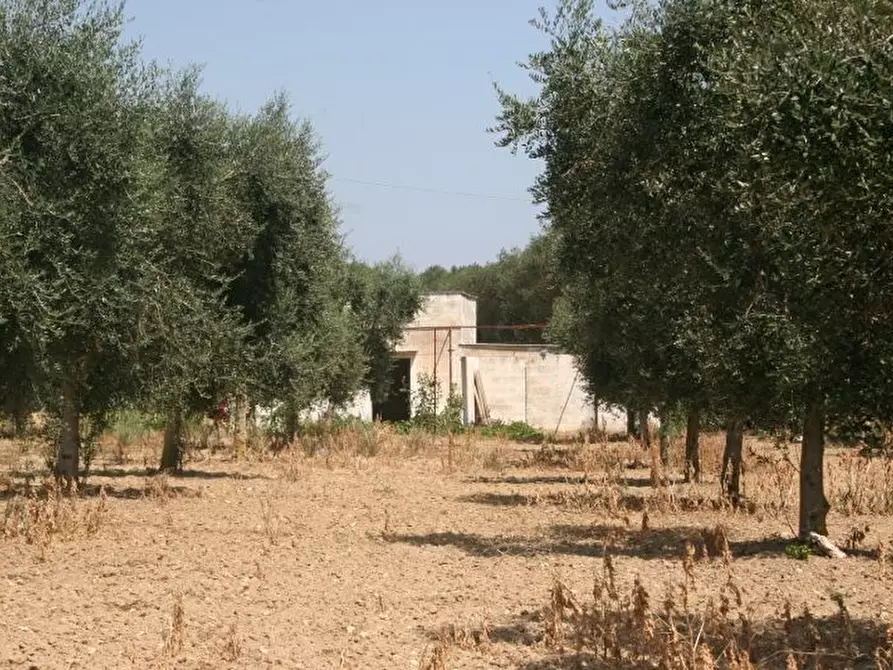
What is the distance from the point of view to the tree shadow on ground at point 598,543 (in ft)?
43.1

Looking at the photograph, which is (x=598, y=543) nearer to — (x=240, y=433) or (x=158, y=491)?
(x=158, y=491)

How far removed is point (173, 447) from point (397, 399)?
26.5 metres

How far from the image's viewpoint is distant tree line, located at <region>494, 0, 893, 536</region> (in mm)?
7809

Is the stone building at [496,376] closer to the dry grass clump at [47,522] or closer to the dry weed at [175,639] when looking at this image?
the dry grass clump at [47,522]

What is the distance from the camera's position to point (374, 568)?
11.9 m

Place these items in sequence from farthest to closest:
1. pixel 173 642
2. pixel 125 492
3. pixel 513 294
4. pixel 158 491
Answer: pixel 513 294
pixel 125 492
pixel 158 491
pixel 173 642

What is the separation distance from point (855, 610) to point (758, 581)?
1501 mm

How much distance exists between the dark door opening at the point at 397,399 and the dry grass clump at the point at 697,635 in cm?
3794

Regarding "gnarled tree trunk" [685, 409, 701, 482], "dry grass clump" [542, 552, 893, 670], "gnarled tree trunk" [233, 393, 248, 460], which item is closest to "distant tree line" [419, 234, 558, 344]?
"gnarled tree trunk" [233, 393, 248, 460]

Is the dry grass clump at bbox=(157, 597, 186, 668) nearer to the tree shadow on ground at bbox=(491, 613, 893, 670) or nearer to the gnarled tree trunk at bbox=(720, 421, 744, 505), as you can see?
the tree shadow on ground at bbox=(491, 613, 893, 670)

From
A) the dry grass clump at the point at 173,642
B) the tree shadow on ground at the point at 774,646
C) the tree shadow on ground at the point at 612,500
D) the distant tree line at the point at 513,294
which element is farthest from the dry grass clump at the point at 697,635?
the distant tree line at the point at 513,294

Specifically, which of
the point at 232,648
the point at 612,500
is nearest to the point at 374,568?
the point at 232,648

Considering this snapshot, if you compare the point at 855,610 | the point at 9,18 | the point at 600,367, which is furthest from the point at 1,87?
the point at 600,367

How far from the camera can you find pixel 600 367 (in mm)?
27297
